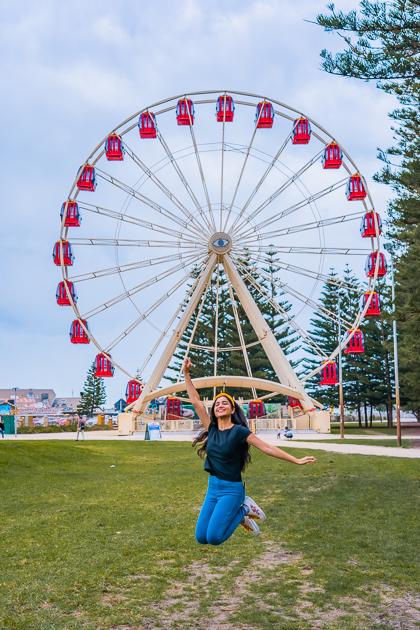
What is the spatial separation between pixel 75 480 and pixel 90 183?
55.2ft

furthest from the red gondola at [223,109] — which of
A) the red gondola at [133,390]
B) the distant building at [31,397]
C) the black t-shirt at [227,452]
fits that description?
the distant building at [31,397]

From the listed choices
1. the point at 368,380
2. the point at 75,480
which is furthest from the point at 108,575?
the point at 368,380

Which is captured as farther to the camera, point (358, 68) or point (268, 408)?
point (268, 408)

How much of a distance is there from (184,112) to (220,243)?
5.93 m

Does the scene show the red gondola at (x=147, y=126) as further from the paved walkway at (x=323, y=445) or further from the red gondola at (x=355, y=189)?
the paved walkway at (x=323, y=445)

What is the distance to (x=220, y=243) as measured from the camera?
27.1m

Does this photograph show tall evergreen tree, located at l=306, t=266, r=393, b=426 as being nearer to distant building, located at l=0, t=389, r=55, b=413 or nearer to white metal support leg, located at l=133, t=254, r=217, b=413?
white metal support leg, located at l=133, t=254, r=217, b=413

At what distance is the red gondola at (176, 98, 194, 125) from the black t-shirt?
23860 millimetres

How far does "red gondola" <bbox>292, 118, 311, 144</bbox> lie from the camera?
26688 mm

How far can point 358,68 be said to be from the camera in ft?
33.0

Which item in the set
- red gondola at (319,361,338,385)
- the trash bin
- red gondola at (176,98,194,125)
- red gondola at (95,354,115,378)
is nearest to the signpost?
red gondola at (95,354,115,378)

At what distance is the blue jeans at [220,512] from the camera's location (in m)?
4.66

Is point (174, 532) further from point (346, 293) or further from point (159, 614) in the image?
point (346, 293)

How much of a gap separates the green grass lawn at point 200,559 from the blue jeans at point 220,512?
542 millimetres
